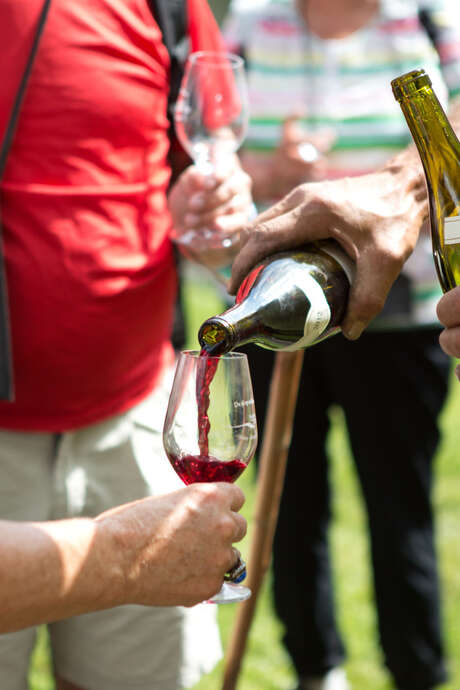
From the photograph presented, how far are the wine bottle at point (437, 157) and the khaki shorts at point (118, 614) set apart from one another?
0.98 metres

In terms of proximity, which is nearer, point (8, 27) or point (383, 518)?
point (8, 27)

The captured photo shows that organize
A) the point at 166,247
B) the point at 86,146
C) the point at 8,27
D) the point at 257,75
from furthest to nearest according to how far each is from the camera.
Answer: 1. the point at 257,75
2. the point at 166,247
3. the point at 86,146
4. the point at 8,27

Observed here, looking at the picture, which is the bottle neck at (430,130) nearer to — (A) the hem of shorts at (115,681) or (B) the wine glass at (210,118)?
(B) the wine glass at (210,118)

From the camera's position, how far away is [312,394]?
10.8ft

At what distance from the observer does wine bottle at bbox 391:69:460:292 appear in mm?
1534

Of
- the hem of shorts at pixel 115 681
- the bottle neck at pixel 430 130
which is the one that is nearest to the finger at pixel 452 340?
the bottle neck at pixel 430 130

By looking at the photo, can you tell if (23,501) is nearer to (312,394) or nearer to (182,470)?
(182,470)

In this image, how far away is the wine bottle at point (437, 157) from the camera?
1.53m

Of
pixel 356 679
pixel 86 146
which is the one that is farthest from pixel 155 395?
pixel 356 679

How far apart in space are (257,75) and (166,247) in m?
0.98

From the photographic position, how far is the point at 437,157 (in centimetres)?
160

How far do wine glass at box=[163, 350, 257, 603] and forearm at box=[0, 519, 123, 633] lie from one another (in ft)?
0.65

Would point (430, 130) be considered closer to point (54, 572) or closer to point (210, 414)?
point (210, 414)

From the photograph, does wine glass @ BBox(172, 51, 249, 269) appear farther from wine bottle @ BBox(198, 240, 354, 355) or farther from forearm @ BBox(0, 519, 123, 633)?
forearm @ BBox(0, 519, 123, 633)
